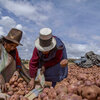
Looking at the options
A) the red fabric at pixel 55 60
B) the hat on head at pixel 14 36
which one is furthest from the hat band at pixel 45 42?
the hat on head at pixel 14 36

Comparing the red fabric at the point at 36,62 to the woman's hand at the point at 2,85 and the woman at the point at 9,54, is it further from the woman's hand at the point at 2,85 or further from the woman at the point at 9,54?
the woman's hand at the point at 2,85

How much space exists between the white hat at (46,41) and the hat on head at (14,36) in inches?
17.5

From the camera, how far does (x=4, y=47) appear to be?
361 cm

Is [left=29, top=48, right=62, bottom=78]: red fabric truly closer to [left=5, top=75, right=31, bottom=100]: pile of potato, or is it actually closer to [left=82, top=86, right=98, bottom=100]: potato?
[left=5, top=75, right=31, bottom=100]: pile of potato

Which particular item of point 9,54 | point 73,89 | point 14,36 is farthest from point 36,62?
point 73,89

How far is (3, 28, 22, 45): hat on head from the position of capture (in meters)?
3.49

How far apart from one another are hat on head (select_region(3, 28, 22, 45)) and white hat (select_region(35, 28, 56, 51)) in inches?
17.5

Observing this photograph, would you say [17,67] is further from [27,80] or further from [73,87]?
[73,87]

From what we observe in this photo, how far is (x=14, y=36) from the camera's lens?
355cm

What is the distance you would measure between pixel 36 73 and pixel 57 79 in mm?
499

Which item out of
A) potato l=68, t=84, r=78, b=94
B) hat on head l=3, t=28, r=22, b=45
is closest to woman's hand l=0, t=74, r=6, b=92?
hat on head l=3, t=28, r=22, b=45

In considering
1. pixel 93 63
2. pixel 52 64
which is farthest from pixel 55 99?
pixel 93 63

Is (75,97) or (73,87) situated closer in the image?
(75,97)

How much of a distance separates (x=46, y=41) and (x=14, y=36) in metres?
0.69
